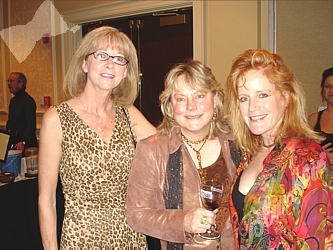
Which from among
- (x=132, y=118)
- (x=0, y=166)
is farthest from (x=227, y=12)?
(x=0, y=166)

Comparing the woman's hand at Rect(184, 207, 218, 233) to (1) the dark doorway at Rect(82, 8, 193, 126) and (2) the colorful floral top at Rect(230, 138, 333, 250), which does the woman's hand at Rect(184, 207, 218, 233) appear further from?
(1) the dark doorway at Rect(82, 8, 193, 126)

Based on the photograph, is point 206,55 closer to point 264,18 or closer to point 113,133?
point 264,18

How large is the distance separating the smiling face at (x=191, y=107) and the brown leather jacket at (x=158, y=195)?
0.39ft

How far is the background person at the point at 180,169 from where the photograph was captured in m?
1.77

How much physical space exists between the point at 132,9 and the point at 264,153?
337cm

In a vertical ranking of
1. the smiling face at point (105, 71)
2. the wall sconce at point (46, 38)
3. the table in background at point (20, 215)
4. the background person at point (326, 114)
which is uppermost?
the wall sconce at point (46, 38)

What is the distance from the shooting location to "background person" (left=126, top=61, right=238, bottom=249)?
1.77 meters

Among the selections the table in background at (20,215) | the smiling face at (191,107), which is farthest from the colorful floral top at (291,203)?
the table in background at (20,215)

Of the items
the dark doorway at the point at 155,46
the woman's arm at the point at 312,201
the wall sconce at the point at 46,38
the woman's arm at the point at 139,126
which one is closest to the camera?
the woman's arm at the point at 312,201

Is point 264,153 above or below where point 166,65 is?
below

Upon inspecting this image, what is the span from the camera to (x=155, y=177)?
1.80m

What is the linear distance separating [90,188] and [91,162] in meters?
0.12

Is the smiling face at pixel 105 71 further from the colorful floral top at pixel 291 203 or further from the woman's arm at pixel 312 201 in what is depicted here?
the woman's arm at pixel 312 201

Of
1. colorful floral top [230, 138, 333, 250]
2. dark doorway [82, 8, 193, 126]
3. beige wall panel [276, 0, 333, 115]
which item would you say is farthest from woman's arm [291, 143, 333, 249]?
dark doorway [82, 8, 193, 126]
